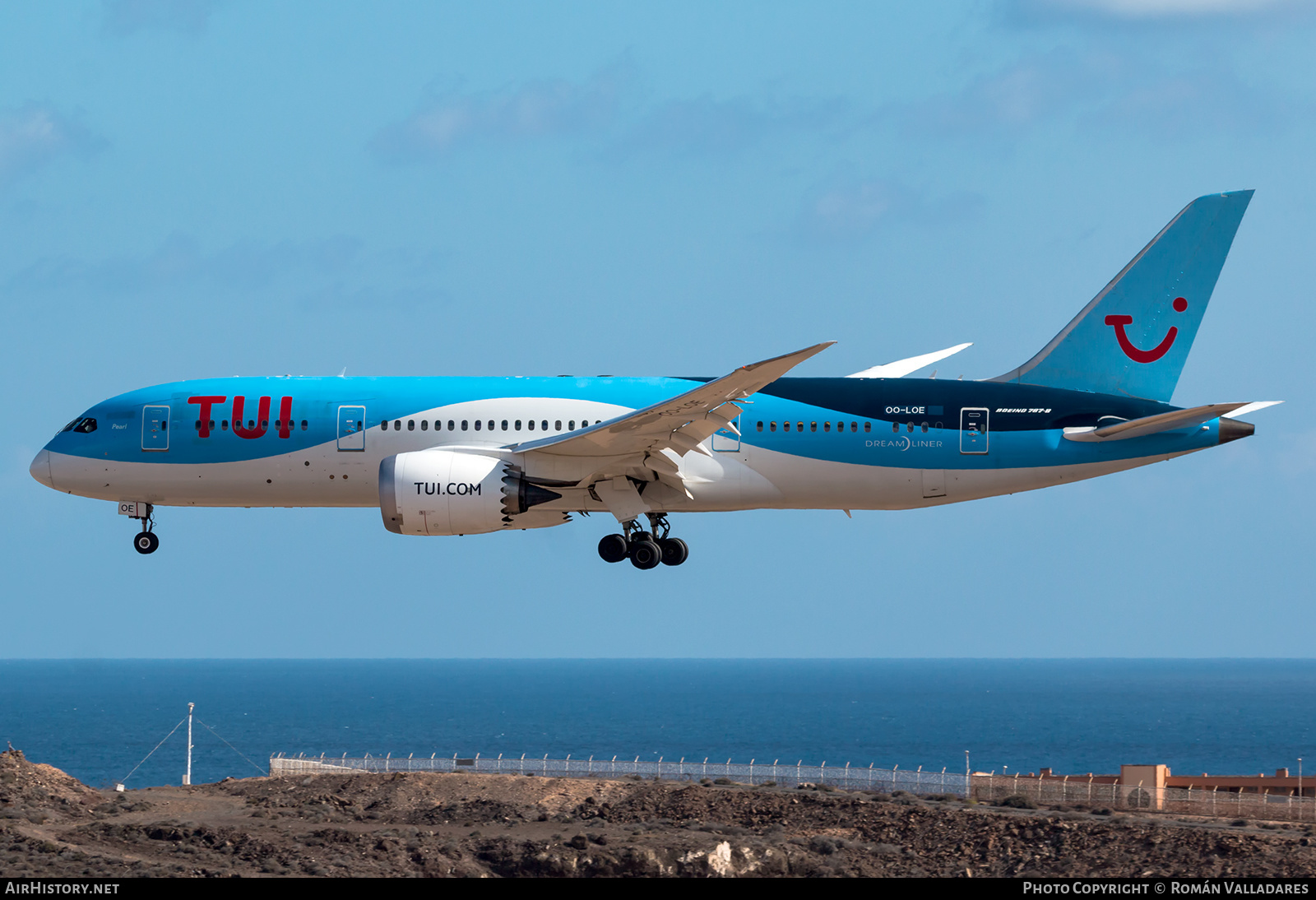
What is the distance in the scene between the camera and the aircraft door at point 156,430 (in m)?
37.0

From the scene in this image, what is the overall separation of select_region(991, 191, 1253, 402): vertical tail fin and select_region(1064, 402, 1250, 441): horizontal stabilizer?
2.81m

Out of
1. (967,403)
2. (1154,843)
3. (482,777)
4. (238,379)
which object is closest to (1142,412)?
(967,403)

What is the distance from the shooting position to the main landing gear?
36500mm

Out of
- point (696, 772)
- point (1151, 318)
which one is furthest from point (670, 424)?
point (696, 772)

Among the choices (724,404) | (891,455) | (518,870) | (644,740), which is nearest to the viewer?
(724,404)

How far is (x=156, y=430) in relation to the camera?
122 ft

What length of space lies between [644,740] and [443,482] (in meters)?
148

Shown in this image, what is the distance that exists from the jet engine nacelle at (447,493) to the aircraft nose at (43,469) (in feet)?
33.7

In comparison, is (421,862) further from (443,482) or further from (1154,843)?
(1154,843)

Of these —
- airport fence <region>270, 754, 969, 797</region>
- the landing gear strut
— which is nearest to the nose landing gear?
the landing gear strut

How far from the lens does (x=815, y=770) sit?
57438mm

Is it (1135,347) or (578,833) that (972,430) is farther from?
(578,833)

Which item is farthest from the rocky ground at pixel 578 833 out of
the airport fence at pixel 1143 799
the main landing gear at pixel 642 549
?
the main landing gear at pixel 642 549

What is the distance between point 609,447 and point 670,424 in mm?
A: 1755
